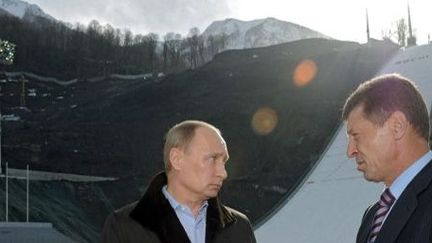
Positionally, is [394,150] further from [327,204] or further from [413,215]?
[327,204]

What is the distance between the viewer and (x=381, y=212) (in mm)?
3150

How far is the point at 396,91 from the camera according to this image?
3062mm

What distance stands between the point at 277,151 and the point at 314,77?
1222 cm

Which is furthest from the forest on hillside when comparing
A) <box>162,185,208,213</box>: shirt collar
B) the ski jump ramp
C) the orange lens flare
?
<box>162,185,208,213</box>: shirt collar

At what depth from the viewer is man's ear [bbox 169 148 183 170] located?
3.84 metres

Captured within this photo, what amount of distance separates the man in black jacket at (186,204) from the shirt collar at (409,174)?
3.33ft

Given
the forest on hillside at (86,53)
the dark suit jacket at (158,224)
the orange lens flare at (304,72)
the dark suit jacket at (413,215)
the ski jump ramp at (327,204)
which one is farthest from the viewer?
the forest on hillside at (86,53)

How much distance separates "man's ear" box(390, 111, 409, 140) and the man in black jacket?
1.05 m

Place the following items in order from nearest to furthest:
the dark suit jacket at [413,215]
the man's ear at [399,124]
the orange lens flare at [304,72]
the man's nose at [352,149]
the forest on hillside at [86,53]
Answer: the dark suit jacket at [413,215]
the man's ear at [399,124]
the man's nose at [352,149]
the orange lens flare at [304,72]
the forest on hillside at [86,53]

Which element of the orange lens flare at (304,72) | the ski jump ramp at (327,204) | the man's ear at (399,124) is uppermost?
the orange lens flare at (304,72)

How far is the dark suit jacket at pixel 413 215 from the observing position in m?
2.79

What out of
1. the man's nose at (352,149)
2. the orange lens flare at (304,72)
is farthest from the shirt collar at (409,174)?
the orange lens flare at (304,72)

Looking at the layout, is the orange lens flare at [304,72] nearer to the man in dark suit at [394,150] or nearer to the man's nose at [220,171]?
the man's nose at [220,171]

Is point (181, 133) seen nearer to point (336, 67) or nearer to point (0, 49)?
point (0, 49)
